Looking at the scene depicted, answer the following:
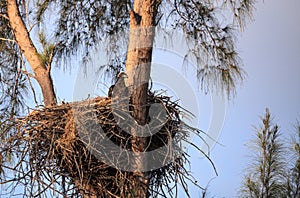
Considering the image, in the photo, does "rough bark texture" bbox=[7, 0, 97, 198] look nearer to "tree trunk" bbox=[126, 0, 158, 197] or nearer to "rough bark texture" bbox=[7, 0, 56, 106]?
"rough bark texture" bbox=[7, 0, 56, 106]

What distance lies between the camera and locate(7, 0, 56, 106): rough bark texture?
3.56 meters

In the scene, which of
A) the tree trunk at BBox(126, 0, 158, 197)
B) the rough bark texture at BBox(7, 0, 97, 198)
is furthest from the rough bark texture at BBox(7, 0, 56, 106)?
the tree trunk at BBox(126, 0, 158, 197)

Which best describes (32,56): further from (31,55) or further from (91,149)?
(91,149)

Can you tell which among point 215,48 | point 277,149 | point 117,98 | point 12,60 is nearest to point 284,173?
point 277,149

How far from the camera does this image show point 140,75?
3.04 m

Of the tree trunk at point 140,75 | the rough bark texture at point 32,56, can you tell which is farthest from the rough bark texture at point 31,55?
the tree trunk at point 140,75

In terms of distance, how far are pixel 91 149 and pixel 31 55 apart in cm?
101

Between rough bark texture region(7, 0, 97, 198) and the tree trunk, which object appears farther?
rough bark texture region(7, 0, 97, 198)

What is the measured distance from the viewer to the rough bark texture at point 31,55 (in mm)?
3562

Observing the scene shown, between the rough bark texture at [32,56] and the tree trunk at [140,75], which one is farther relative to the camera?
the rough bark texture at [32,56]

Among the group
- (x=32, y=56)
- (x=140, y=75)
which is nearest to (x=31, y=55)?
(x=32, y=56)

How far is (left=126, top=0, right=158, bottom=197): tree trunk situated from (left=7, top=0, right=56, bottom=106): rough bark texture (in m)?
0.62

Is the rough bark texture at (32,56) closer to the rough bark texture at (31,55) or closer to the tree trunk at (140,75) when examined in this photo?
the rough bark texture at (31,55)

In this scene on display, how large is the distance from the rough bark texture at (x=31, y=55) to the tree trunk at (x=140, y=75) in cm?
62
